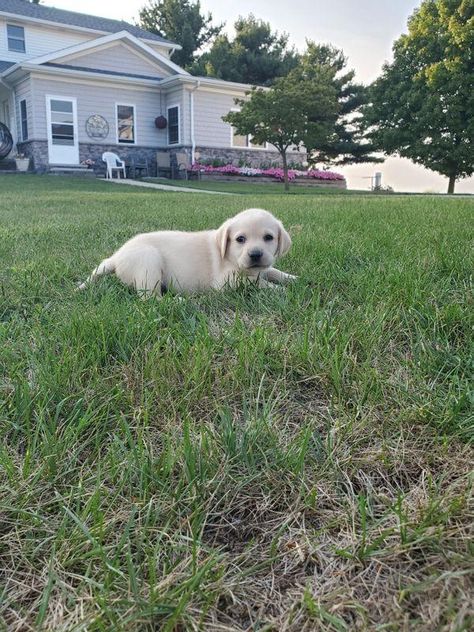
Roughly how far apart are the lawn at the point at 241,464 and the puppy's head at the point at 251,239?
50cm

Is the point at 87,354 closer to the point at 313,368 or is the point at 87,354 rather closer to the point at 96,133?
the point at 313,368

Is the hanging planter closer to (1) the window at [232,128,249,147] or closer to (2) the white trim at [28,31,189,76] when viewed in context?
(2) the white trim at [28,31,189,76]

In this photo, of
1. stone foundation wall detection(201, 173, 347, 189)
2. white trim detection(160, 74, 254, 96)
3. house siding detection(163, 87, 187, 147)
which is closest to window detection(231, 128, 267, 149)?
white trim detection(160, 74, 254, 96)

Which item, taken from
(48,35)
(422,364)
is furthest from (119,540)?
(48,35)

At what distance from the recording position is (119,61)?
79.3ft

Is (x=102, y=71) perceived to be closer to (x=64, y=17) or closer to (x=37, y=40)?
(x=37, y=40)

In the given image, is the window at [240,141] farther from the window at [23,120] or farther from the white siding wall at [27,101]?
the window at [23,120]

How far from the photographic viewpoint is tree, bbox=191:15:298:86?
119ft

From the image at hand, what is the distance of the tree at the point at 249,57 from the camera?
36.4 m

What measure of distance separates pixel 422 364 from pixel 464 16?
3214 cm

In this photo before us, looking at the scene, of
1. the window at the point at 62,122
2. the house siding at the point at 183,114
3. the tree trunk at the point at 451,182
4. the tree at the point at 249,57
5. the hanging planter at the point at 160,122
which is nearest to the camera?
the window at the point at 62,122

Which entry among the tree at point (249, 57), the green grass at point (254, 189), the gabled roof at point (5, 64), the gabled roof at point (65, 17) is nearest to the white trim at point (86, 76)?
the gabled roof at point (5, 64)

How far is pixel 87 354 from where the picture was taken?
79.0 inches

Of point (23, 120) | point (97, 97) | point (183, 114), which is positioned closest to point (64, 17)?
point (97, 97)
